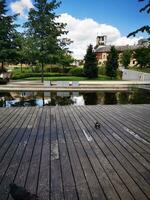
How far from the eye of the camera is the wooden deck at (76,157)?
316 cm

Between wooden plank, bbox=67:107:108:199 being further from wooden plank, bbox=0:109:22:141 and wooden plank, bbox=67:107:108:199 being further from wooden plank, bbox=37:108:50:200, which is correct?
wooden plank, bbox=0:109:22:141

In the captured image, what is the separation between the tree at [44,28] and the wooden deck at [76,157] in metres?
17.7

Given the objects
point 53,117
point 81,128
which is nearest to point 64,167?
point 81,128

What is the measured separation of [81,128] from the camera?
249 inches

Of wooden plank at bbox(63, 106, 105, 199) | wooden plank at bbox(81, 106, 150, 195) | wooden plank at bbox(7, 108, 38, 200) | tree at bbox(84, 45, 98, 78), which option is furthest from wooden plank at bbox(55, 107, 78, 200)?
tree at bbox(84, 45, 98, 78)

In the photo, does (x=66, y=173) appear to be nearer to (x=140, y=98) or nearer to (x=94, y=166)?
(x=94, y=166)

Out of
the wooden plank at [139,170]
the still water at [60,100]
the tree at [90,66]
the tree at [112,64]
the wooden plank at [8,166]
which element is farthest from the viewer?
the tree at [112,64]

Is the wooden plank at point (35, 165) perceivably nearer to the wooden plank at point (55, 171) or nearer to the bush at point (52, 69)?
the wooden plank at point (55, 171)

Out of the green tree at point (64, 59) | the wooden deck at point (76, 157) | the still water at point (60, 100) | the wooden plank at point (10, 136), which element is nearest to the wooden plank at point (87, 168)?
the wooden deck at point (76, 157)

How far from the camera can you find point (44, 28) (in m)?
24.4

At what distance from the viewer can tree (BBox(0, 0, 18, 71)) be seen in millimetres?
25594

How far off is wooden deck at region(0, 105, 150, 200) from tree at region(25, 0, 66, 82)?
17653 mm

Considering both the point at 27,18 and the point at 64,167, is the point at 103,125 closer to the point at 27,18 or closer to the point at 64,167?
the point at 64,167

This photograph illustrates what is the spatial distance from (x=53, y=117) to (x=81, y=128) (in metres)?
1.63
